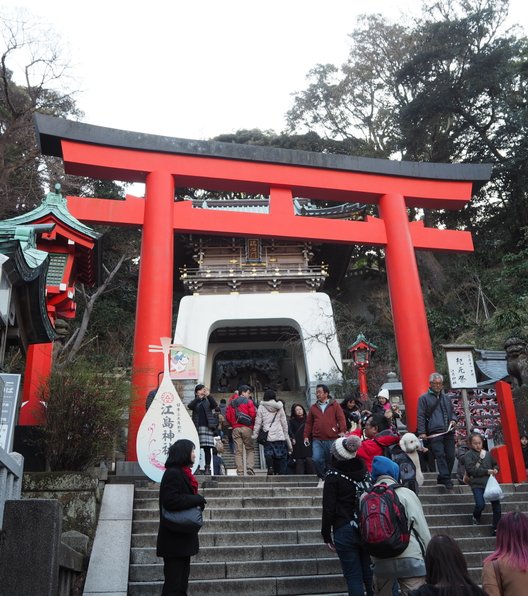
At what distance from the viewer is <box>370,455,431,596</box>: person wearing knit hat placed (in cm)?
337

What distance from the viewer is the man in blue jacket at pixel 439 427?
6430mm

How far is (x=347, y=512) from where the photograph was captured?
3920 mm

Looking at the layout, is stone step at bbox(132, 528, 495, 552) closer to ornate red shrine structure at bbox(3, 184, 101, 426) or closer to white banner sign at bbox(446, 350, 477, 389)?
white banner sign at bbox(446, 350, 477, 389)

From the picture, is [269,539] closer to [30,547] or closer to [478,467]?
[478,467]

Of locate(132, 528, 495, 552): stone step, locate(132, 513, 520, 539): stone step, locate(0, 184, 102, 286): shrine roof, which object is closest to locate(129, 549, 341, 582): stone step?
locate(132, 528, 495, 552): stone step

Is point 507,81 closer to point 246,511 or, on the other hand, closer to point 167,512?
point 246,511

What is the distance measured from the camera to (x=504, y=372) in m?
10.8

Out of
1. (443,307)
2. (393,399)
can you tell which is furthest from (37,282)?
(443,307)

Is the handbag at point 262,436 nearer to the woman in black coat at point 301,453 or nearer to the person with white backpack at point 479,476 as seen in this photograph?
the woman in black coat at point 301,453

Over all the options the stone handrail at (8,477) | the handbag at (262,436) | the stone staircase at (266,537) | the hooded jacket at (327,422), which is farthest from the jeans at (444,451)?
the stone handrail at (8,477)

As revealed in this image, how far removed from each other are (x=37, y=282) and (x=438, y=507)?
4.97 metres

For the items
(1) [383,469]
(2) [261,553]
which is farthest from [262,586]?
(1) [383,469]

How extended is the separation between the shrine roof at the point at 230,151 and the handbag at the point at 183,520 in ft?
24.5

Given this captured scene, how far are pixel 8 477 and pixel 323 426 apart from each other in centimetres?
363
